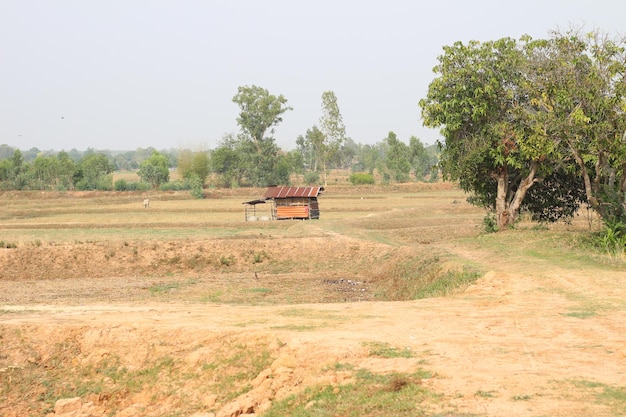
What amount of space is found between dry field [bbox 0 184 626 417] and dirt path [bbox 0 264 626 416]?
37mm

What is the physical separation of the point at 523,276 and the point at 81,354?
10617 mm

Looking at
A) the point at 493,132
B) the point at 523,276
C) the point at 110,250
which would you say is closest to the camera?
the point at 523,276

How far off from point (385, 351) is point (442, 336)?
1342mm

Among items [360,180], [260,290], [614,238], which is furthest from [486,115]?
[360,180]

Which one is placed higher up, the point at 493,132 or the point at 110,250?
the point at 493,132

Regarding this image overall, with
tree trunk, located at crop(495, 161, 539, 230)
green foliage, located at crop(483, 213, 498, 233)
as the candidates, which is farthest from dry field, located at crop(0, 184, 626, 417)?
green foliage, located at crop(483, 213, 498, 233)

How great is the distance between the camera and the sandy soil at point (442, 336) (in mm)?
9383

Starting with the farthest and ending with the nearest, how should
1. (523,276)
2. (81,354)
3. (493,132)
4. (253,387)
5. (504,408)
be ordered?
(493,132)
(523,276)
(81,354)
(253,387)
(504,408)

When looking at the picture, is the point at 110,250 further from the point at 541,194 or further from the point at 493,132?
the point at 541,194

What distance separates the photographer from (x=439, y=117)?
1081 inches

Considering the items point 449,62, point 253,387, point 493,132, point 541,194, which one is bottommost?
point 253,387

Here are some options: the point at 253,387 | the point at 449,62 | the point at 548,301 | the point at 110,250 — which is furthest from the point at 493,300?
the point at 110,250

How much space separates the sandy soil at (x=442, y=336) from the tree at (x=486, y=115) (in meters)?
9.35

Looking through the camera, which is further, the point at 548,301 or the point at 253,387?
the point at 548,301
